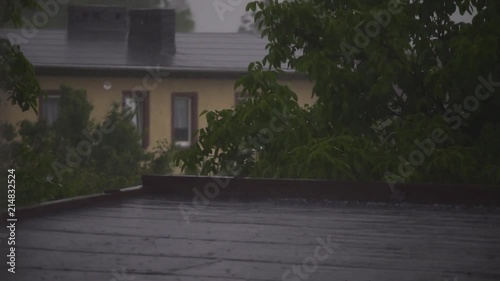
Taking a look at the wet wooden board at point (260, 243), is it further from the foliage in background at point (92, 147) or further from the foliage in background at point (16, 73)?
the foliage in background at point (92, 147)

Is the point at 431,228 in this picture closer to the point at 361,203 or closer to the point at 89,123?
the point at 361,203

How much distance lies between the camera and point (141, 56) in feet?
72.5

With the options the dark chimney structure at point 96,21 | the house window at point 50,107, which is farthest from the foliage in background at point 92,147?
the dark chimney structure at point 96,21

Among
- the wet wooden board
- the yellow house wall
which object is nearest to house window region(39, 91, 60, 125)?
the yellow house wall

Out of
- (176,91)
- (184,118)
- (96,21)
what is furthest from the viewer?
(96,21)

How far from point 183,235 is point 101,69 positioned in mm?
16005

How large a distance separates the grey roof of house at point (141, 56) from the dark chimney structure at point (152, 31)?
0.22 meters

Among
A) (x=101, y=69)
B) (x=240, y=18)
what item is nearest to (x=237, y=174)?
(x=101, y=69)

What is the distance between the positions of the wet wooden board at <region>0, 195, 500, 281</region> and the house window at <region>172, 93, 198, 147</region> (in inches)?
600

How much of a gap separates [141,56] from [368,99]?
12.9 meters

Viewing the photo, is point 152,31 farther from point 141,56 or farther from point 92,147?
point 92,147

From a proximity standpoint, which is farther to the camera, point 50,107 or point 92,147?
point 50,107

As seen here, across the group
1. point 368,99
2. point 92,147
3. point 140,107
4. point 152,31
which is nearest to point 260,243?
point 368,99

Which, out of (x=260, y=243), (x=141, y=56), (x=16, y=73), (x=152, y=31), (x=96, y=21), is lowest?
(x=260, y=243)
